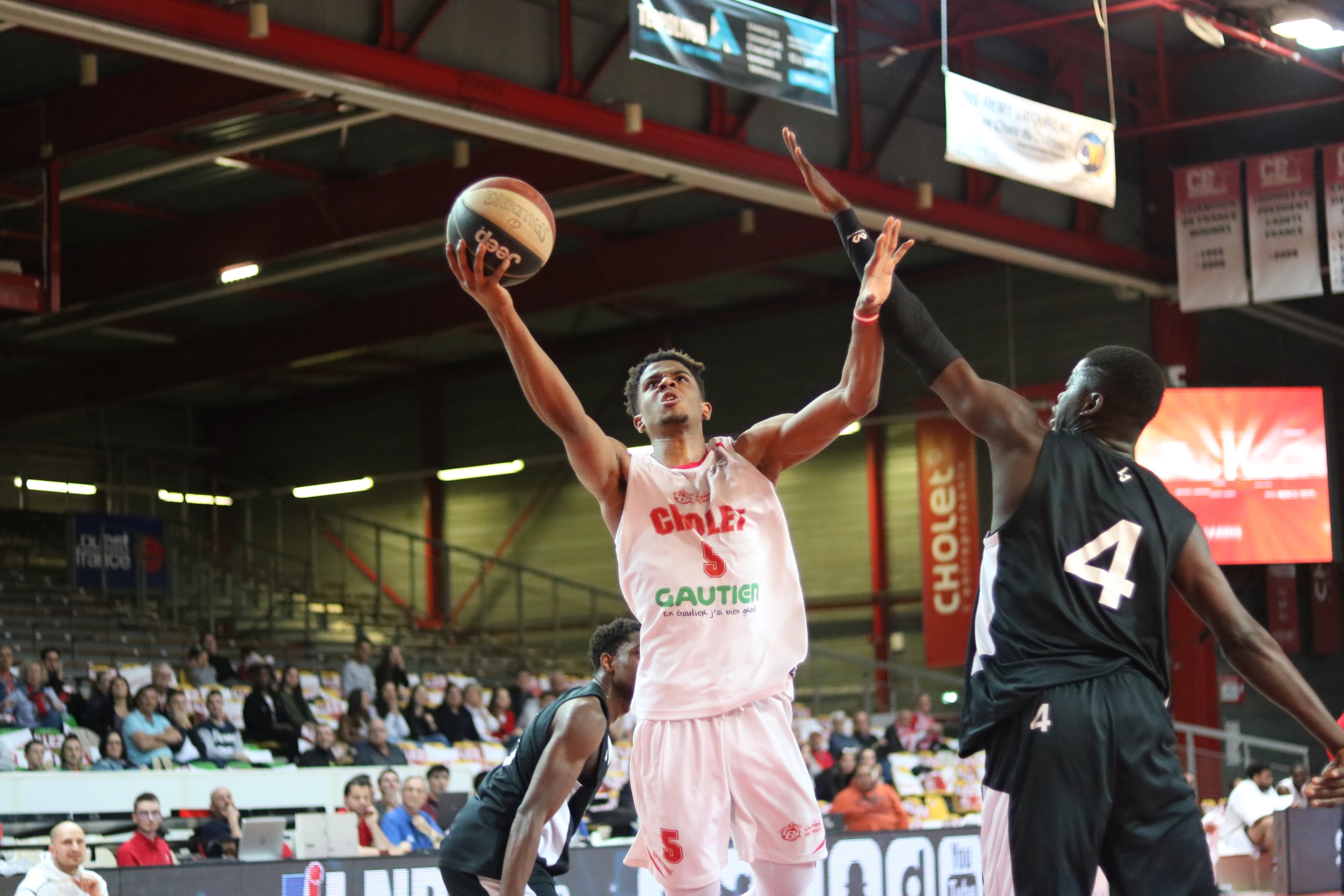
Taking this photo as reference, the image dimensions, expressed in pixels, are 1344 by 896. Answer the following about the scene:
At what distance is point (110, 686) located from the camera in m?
15.0

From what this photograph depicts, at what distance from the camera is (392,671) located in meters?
19.0

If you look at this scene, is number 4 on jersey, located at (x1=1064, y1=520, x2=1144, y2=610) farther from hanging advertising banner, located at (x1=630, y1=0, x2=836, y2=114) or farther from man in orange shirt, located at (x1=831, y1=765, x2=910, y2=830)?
man in orange shirt, located at (x1=831, y1=765, x2=910, y2=830)

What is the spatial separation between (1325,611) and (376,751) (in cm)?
1463

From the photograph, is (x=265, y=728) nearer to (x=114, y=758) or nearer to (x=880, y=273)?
(x=114, y=758)

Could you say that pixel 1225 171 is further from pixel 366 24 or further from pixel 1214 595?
pixel 1214 595

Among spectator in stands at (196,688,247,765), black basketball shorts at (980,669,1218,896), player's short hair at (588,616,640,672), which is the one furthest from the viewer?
spectator in stands at (196,688,247,765)

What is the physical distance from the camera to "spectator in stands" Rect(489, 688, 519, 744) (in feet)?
60.1

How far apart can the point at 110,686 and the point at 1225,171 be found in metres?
13.3

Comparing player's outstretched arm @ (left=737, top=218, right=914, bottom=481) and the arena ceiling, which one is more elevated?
the arena ceiling

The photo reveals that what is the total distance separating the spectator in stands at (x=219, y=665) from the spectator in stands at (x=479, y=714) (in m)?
2.65

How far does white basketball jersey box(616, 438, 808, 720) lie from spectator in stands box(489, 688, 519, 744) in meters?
13.3

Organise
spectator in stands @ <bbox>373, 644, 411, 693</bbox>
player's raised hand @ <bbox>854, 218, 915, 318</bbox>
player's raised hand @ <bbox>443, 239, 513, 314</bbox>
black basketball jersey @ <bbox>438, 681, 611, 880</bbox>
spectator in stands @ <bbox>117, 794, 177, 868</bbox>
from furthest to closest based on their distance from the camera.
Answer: spectator in stands @ <bbox>373, 644, 411, 693</bbox> < spectator in stands @ <bbox>117, 794, 177, 868</bbox> < black basketball jersey @ <bbox>438, 681, 611, 880</bbox> < player's raised hand @ <bbox>443, 239, 513, 314</bbox> < player's raised hand @ <bbox>854, 218, 915, 318</bbox>

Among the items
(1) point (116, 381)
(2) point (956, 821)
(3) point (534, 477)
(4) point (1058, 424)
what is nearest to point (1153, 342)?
(2) point (956, 821)

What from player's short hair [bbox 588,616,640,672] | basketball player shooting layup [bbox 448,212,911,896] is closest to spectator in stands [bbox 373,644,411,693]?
player's short hair [bbox 588,616,640,672]
